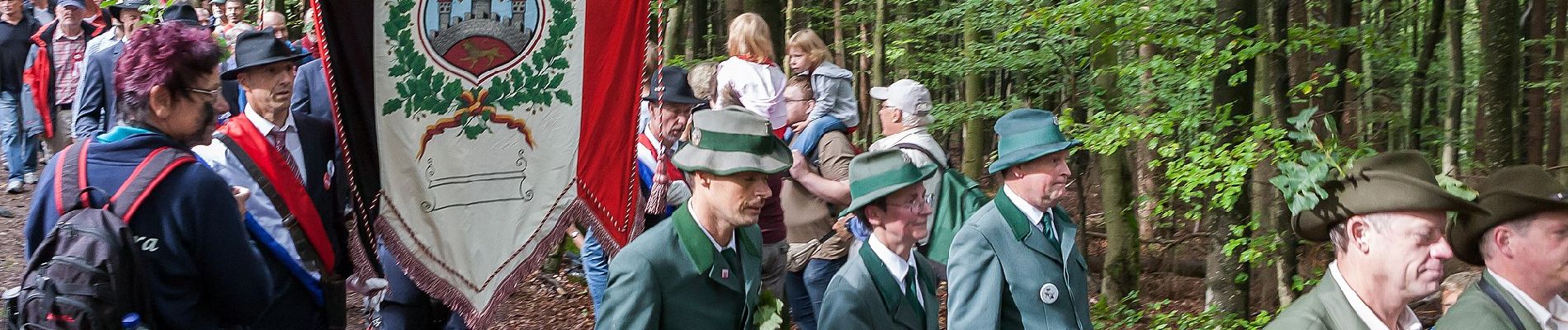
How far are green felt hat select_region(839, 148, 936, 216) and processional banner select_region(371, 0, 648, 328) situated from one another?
4.24ft

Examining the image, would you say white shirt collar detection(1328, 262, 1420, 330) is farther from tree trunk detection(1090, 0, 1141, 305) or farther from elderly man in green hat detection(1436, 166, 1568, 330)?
tree trunk detection(1090, 0, 1141, 305)

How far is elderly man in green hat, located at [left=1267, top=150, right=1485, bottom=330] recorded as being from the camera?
326 cm

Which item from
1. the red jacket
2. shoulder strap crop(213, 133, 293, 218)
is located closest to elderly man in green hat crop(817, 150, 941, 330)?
shoulder strap crop(213, 133, 293, 218)

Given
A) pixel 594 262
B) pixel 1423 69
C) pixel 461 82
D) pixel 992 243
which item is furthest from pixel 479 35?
pixel 1423 69

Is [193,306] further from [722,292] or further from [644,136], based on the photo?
[644,136]

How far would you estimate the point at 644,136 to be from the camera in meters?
6.19

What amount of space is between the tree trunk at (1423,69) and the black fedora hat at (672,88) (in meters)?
9.05

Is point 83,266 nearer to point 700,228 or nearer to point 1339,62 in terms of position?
point 700,228

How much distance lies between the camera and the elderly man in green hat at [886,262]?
425 cm

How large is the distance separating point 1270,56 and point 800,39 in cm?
306

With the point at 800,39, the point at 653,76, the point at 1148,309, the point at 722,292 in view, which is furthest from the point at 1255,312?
the point at 722,292

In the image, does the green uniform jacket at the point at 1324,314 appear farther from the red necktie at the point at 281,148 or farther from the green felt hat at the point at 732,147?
the red necktie at the point at 281,148

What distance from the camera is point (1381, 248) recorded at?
3369 millimetres

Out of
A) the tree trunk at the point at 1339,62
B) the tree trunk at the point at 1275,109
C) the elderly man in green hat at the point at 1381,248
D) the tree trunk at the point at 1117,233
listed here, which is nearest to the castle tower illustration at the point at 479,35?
the elderly man in green hat at the point at 1381,248
